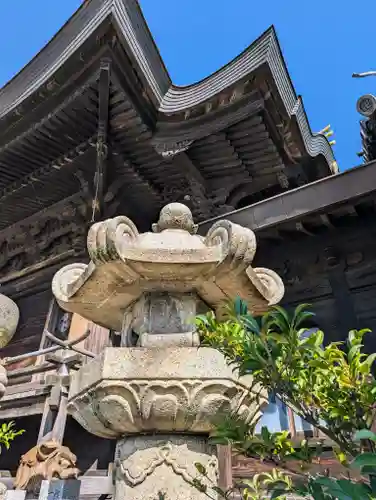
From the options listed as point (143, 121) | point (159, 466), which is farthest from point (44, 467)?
point (143, 121)

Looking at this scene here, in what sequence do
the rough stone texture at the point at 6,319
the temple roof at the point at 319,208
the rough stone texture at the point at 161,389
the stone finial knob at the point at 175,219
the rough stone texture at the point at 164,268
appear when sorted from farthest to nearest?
the rough stone texture at the point at 6,319, the temple roof at the point at 319,208, the stone finial knob at the point at 175,219, the rough stone texture at the point at 164,268, the rough stone texture at the point at 161,389

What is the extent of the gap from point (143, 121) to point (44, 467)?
412cm

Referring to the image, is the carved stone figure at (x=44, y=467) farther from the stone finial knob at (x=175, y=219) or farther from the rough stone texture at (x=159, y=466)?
the stone finial knob at (x=175, y=219)

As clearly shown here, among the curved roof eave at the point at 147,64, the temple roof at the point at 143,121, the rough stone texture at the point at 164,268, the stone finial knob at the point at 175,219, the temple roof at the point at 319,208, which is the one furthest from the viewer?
the temple roof at the point at 143,121

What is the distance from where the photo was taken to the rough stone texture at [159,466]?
1671 millimetres

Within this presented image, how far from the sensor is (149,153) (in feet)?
18.4

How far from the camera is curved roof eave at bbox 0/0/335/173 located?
4.91 meters

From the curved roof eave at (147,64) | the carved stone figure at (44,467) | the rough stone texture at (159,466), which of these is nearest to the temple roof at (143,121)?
the curved roof eave at (147,64)

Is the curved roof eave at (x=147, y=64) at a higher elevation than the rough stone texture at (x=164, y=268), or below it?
higher

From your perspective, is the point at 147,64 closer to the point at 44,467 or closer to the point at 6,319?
the point at 6,319

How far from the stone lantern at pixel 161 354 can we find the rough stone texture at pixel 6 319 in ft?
17.3

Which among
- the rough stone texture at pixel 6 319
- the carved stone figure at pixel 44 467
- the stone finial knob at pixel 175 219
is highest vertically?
the rough stone texture at pixel 6 319

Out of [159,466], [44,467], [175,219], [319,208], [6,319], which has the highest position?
[6,319]

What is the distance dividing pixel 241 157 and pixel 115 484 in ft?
14.9
